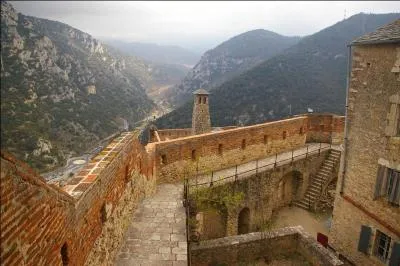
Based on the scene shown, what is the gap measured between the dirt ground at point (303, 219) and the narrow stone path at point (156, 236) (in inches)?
260

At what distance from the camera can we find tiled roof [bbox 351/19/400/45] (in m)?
9.20

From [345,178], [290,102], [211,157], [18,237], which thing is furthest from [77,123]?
[18,237]

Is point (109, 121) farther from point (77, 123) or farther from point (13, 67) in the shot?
point (13, 67)

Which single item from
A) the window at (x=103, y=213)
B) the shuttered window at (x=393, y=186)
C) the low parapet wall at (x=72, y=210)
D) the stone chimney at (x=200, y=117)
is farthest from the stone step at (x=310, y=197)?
the window at (x=103, y=213)

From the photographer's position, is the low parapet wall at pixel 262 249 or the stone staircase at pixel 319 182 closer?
the low parapet wall at pixel 262 249

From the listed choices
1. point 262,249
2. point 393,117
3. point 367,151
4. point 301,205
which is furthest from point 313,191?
point 393,117

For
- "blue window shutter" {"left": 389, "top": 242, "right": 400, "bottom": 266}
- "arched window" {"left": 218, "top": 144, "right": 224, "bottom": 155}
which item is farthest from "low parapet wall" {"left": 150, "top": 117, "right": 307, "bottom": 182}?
"blue window shutter" {"left": 389, "top": 242, "right": 400, "bottom": 266}

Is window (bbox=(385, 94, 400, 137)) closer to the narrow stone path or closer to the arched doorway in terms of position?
the narrow stone path

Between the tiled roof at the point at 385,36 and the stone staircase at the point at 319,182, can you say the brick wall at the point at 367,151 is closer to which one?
the tiled roof at the point at 385,36

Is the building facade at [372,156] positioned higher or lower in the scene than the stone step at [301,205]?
higher

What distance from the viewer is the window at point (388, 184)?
31.3ft

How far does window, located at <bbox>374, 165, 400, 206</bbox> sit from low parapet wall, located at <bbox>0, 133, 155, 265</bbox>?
7.64 metres

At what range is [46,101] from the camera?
6222 cm

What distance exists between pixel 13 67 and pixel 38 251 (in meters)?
62.4
